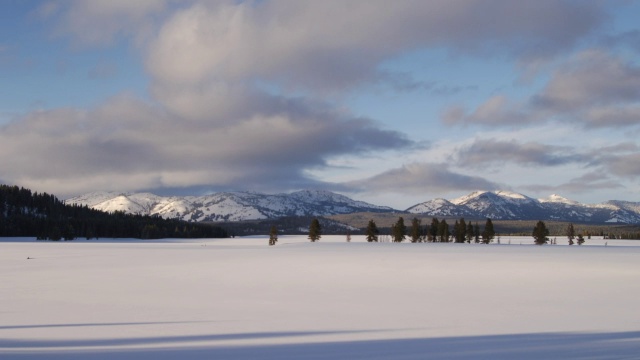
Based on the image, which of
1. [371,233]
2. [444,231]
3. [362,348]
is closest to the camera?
[362,348]

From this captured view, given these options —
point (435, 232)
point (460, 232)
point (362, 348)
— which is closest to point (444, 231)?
point (435, 232)

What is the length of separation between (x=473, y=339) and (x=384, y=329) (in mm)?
2340

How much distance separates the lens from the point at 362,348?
41.1 feet

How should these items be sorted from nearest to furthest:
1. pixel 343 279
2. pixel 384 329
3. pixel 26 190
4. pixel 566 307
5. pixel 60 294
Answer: pixel 384 329
pixel 566 307
pixel 60 294
pixel 343 279
pixel 26 190

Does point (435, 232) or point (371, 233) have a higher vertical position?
point (435, 232)

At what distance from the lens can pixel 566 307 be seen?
18.8 metres

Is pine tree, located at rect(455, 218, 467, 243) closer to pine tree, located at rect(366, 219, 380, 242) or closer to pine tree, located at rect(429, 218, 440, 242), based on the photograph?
pine tree, located at rect(429, 218, 440, 242)

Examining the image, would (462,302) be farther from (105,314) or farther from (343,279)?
(105,314)

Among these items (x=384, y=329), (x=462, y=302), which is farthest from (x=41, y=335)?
(x=462, y=302)

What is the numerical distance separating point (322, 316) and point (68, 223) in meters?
136

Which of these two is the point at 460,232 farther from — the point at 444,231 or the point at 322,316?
the point at 322,316

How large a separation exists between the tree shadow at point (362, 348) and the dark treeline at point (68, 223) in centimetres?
11924

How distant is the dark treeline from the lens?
139 metres

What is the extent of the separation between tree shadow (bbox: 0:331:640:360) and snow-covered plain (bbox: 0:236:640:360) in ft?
0.09
